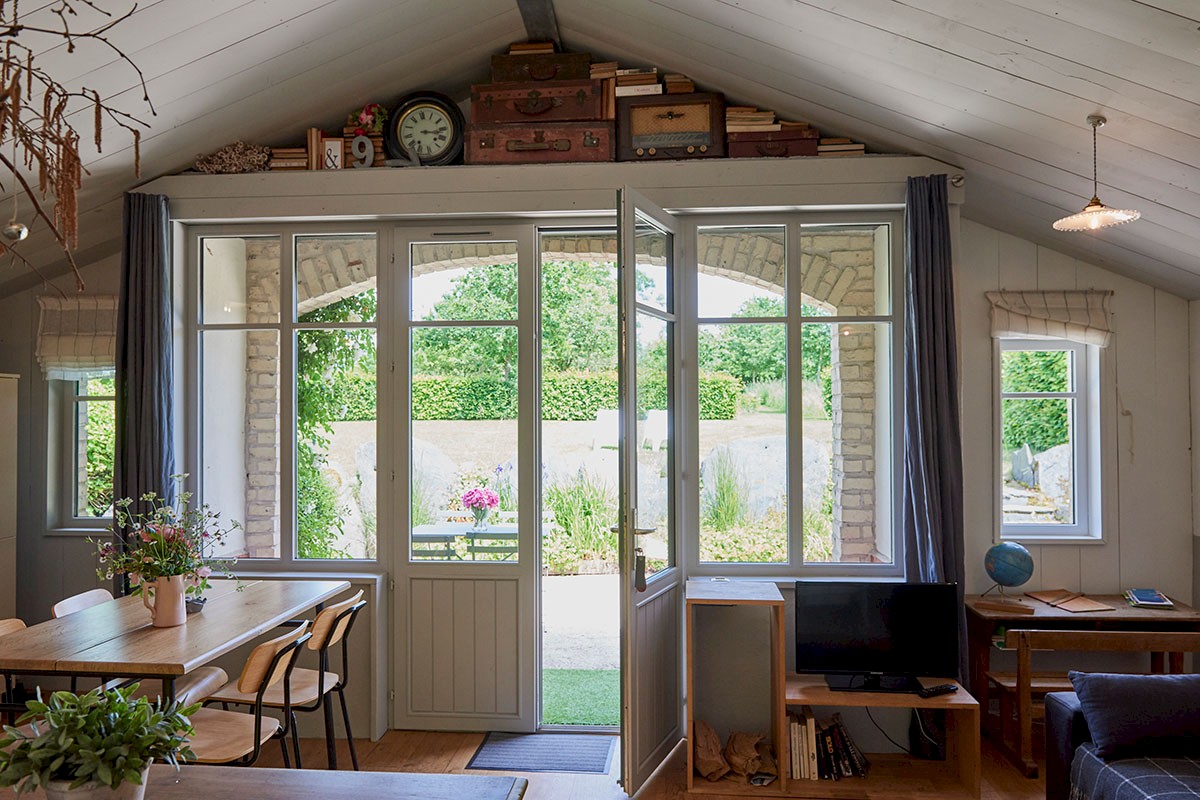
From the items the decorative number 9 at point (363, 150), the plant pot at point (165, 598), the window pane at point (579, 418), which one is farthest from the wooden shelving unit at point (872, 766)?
the window pane at point (579, 418)

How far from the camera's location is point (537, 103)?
4.30 metres

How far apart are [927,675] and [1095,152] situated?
7.32 ft

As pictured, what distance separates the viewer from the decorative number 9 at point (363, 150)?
4406 mm

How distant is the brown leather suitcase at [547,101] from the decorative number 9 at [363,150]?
2.03 ft

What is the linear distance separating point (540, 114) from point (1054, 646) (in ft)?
10.9

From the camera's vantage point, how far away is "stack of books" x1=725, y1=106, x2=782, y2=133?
4.23 metres

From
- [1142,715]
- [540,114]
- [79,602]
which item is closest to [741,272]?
[540,114]

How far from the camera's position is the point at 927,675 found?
3900mm

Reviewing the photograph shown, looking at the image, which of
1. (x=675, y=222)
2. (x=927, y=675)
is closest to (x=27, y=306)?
(x=675, y=222)

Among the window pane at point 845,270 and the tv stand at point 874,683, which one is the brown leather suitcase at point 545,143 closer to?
the window pane at point 845,270

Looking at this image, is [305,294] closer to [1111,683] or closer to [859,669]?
[859,669]

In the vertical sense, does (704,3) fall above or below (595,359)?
above

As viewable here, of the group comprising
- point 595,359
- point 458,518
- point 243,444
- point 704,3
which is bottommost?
point 458,518

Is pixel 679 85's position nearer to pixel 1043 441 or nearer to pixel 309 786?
pixel 1043 441
